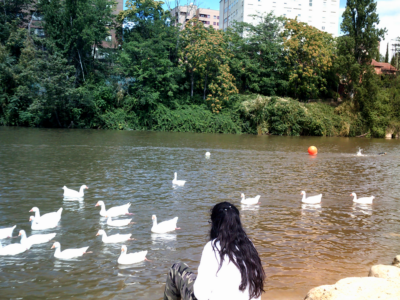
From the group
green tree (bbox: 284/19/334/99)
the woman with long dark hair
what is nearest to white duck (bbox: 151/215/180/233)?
the woman with long dark hair

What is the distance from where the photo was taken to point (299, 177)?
15.2m

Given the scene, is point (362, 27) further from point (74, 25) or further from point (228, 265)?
point (228, 265)

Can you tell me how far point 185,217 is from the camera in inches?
354

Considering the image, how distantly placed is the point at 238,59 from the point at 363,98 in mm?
17311

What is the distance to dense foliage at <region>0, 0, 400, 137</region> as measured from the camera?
3947 cm

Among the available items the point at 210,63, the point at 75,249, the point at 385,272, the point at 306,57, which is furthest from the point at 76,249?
the point at 306,57

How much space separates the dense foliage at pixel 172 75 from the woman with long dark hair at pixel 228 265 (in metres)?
37.1

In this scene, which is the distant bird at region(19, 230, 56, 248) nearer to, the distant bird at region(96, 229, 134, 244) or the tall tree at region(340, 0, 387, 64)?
the distant bird at region(96, 229, 134, 244)

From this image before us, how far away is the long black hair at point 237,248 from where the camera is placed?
3270 mm

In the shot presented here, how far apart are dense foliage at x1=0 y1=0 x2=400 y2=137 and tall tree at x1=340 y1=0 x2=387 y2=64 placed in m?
0.13

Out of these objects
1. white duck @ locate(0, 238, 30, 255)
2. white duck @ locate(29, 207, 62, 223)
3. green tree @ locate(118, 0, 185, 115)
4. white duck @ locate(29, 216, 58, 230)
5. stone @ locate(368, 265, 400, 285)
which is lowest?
white duck @ locate(0, 238, 30, 255)

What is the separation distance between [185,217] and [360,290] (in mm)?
5457

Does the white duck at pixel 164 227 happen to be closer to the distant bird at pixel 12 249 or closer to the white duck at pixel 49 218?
the white duck at pixel 49 218

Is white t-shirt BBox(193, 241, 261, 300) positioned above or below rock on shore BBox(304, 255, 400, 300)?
above
